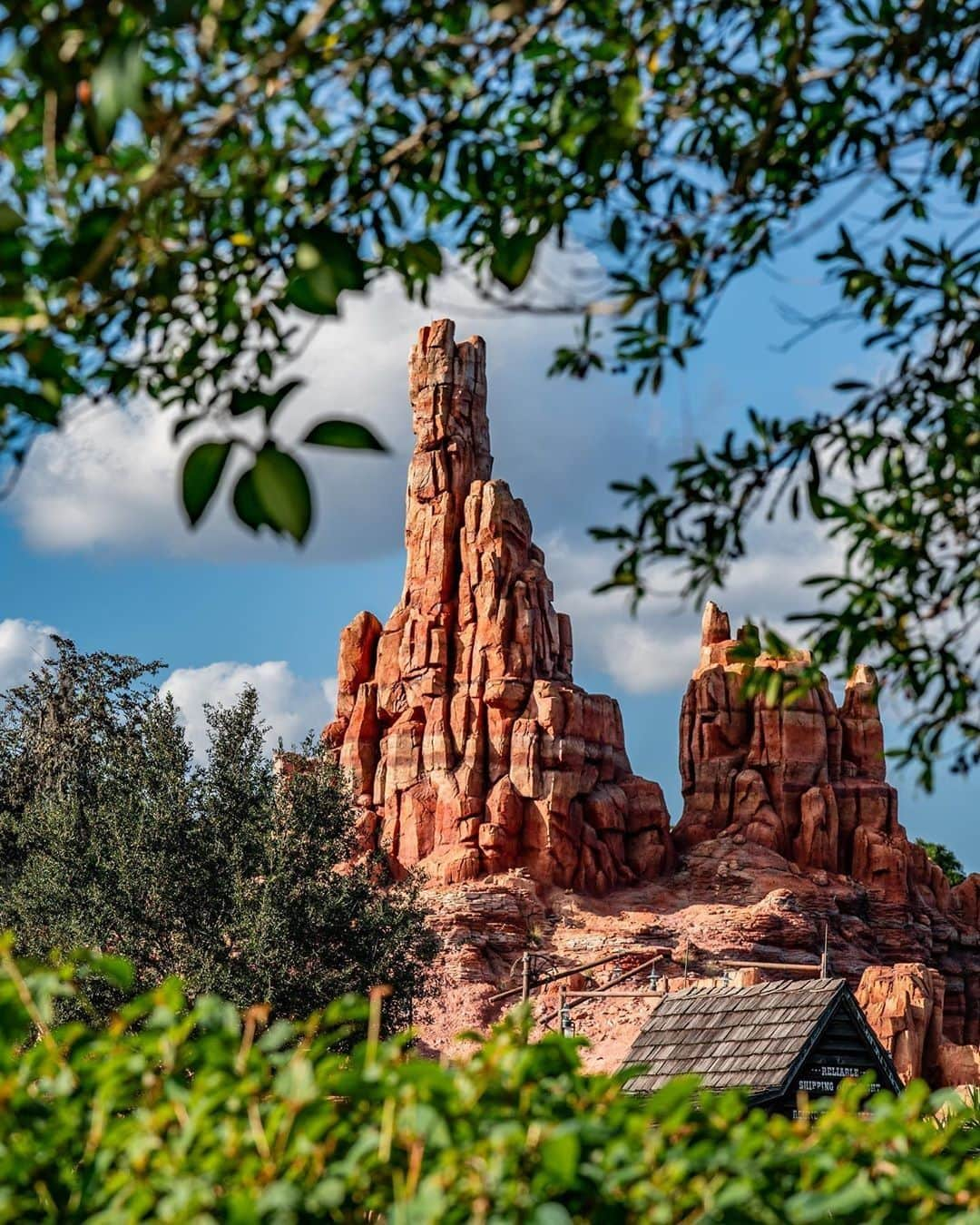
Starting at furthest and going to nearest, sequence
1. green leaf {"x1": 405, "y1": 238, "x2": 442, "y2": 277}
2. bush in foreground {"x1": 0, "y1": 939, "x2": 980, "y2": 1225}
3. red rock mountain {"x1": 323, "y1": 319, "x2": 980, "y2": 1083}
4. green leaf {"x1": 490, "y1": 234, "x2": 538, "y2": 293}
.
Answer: red rock mountain {"x1": 323, "y1": 319, "x2": 980, "y2": 1083}, green leaf {"x1": 490, "y1": 234, "x2": 538, "y2": 293}, green leaf {"x1": 405, "y1": 238, "x2": 442, "y2": 277}, bush in foreground {"x1": 0, "y1": 939, "x2": 980, "y2": 1225}

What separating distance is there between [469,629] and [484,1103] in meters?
51.0

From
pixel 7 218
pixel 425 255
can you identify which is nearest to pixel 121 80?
pixel 7 218

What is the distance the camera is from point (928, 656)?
218 inches

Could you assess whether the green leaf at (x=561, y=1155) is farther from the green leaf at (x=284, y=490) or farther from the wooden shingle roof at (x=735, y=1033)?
the wooden shingle roof at (x=735, y=1033)

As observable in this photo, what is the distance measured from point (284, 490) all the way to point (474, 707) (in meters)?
50.6

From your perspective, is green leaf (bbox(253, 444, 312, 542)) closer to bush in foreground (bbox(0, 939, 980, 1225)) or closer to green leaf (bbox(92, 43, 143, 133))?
green leaf (bbox(92, 43, 143, 133))

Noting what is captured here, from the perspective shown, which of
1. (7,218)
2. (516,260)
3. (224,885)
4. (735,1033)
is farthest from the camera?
(224,885)

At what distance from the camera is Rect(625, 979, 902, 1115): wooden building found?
19.0 metres

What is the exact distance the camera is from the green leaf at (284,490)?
2787mm

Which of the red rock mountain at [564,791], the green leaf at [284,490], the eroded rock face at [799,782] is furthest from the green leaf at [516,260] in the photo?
the eroded rock face at [799,782]

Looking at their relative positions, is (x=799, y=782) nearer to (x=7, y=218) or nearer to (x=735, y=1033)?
(x=735, y=1033)

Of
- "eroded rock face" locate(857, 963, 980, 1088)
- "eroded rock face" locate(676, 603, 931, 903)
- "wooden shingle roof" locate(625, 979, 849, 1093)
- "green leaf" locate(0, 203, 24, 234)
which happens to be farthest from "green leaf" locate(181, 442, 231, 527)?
"eroded rock face" locate(676, 603, 931, 903)

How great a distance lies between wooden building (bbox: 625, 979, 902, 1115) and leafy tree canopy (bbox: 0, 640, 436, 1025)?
11.4 metres

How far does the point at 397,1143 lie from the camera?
3607mm
